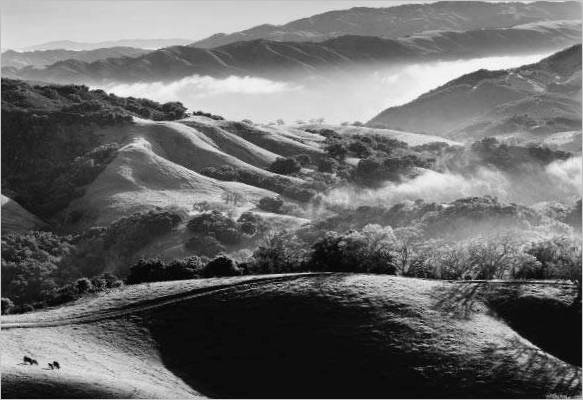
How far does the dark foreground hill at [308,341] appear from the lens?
174 feet

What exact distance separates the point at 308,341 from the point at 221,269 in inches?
793

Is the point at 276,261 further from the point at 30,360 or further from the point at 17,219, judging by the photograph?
the point at 17,219

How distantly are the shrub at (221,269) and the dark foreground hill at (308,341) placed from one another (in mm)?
7024

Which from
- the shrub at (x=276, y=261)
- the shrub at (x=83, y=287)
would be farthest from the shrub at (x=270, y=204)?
the shrub at (x=83, y=287)

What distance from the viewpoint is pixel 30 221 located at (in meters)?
164

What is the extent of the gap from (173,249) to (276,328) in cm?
7807

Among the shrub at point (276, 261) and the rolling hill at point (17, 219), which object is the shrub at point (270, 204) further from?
the shrub at point (276, 261)

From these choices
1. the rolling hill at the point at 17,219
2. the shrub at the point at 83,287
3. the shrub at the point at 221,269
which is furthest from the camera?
the rolling hill at the point at 17,219

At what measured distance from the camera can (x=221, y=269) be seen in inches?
3046

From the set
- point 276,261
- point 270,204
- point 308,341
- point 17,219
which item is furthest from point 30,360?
point 17,219

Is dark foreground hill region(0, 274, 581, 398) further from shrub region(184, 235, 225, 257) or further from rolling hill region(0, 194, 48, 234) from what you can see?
rolling hill region(0, 194, 48, 234)

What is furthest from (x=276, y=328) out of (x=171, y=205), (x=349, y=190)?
(x=349, y=190)

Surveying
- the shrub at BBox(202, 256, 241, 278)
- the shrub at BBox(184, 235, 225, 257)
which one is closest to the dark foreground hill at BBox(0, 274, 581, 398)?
the shrub at BBox(202, 256, 241, 278)

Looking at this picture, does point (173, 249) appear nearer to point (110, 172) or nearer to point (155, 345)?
point (110, 172)
